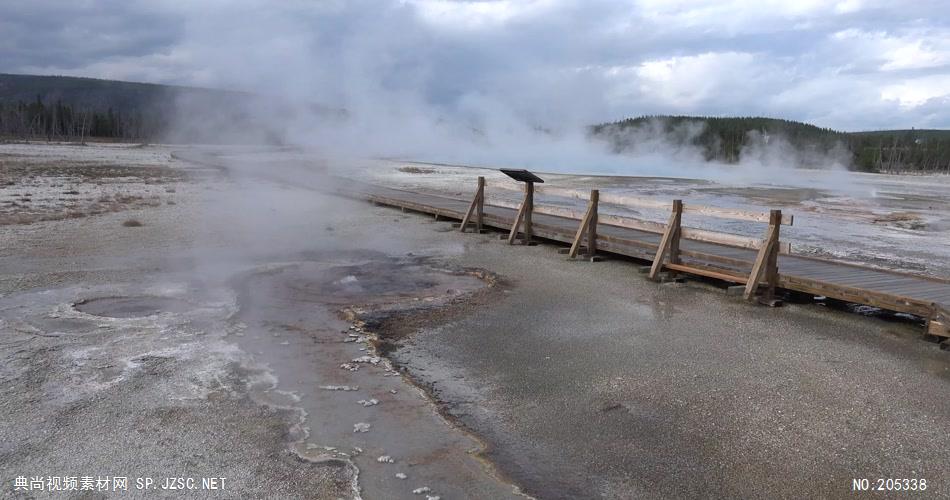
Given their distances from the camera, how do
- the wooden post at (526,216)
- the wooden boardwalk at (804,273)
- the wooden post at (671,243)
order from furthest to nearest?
the wooden post at (526,216)
the wooden post at (671,243)
the wooden boardwalk at (804,273)

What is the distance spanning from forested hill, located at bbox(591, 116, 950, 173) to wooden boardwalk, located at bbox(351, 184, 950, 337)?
48974 mm

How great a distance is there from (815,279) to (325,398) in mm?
5081

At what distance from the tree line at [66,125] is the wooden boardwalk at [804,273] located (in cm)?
7208

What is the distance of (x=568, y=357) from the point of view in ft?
16.8

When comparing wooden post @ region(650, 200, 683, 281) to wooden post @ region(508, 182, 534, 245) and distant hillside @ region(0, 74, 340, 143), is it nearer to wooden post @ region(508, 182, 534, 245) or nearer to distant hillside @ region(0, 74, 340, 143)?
wooden post @ region(508, 182, 534, 245)

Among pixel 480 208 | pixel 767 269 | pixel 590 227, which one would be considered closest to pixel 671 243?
pixel 767 269

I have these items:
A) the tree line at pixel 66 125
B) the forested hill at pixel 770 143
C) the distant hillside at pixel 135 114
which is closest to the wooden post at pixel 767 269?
the distant hillside at pixel 135 114

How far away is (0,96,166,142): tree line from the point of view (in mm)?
74438

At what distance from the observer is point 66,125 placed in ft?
255

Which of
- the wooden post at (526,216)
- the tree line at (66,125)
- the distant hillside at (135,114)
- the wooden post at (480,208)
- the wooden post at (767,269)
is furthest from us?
the tree line at (66,125)

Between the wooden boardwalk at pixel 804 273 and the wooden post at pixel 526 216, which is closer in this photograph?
the wooden boardwalk at pixel 804 273

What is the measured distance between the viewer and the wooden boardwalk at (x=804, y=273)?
19.1ft

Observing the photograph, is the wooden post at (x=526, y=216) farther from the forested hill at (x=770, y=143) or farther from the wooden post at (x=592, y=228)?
the forested hill at (x=770, y=143)

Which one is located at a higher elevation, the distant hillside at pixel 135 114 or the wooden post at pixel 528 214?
the distant hillside at pixel 135 114
